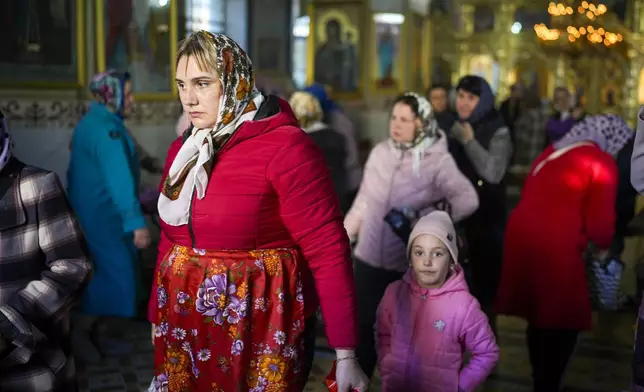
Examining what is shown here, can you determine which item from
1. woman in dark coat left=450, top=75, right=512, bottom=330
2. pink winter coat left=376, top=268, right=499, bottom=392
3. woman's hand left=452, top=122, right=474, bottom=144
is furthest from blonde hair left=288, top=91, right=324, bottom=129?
pink winter coat left=376, top=268, right=499, bottom=392

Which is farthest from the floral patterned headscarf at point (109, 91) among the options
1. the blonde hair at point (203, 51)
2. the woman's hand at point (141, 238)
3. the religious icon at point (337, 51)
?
the religious icon at point (337, 51)

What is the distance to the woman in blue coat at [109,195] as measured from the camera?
5219 millimetres

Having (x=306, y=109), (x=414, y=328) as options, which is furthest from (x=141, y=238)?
(x=414, y=328)

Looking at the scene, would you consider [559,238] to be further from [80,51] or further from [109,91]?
[80,51]

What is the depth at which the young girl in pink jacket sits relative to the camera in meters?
3.32

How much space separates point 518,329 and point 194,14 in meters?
5.57

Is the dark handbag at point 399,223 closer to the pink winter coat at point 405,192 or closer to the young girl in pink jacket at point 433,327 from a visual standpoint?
the pink winter coat at point 405,192

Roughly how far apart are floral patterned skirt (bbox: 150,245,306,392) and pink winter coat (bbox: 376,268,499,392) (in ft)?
A: 3.19

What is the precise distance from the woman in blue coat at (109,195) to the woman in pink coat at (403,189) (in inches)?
62.5

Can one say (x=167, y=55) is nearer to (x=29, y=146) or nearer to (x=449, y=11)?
(x=29, y=146)

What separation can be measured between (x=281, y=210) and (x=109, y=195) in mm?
3231

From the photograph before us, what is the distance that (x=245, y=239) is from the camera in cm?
243

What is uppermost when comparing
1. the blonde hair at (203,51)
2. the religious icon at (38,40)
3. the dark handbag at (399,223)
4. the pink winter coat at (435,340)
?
the religious icon at (38,40)

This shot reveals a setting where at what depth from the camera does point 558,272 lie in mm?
4598
